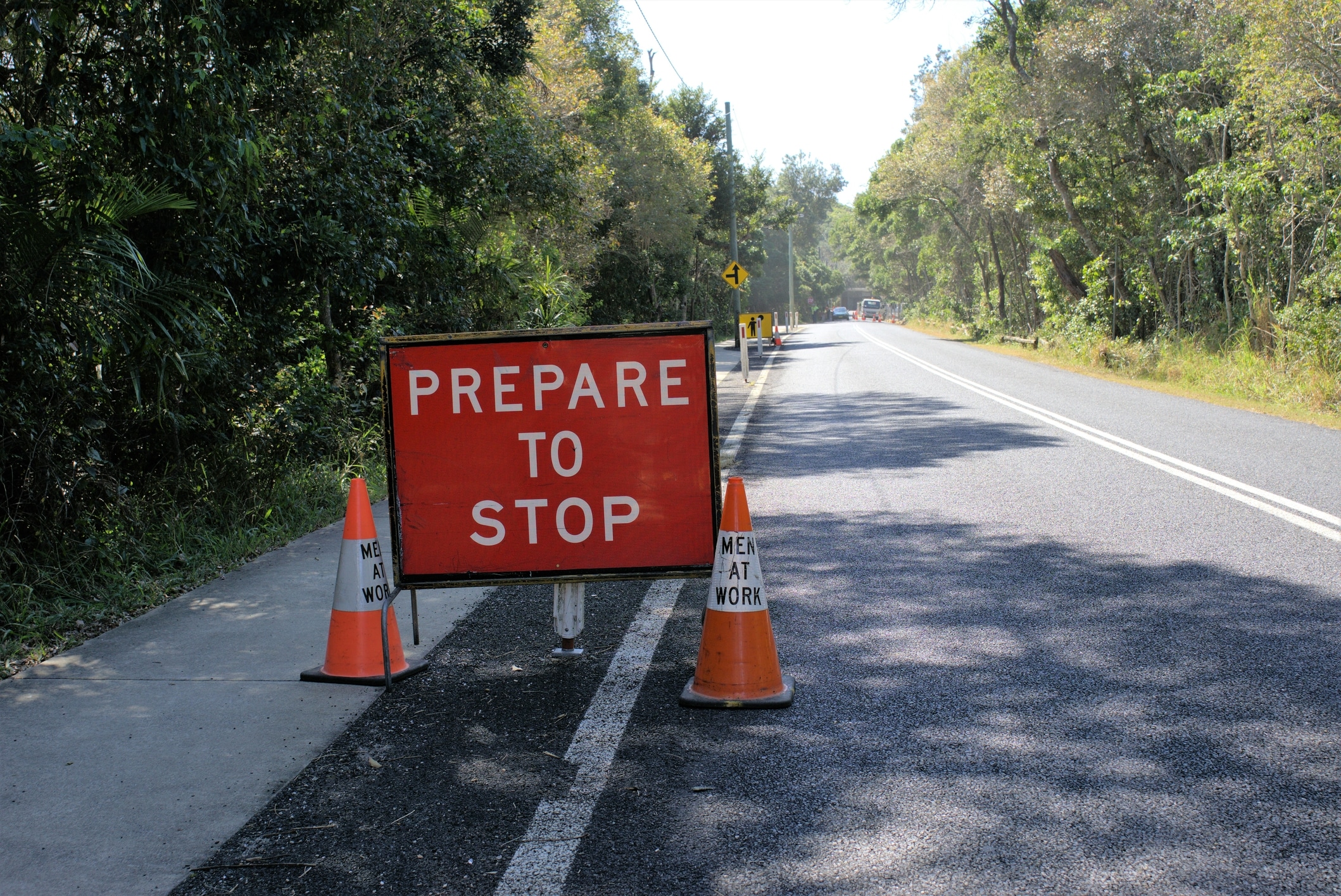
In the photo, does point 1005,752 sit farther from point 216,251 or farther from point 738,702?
point 216,251

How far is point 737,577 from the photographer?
14.6ft

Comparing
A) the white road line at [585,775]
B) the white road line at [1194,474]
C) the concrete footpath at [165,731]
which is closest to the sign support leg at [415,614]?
the concrete footpath at [165,731]

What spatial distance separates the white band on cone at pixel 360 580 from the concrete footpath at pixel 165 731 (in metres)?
Result: 0.36

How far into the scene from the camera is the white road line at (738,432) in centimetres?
1135

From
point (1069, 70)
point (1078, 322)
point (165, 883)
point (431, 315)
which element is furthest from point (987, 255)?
point (165, 883)

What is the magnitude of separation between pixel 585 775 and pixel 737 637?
94cm

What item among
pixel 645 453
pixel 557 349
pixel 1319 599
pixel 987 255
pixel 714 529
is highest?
pixel 987 255

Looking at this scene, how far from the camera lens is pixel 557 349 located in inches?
189

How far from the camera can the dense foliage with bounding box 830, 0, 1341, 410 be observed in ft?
55.4

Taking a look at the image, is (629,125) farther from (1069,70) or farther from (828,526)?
(828,526)

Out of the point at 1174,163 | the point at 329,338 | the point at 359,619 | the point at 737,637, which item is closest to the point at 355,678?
the point at 359,619

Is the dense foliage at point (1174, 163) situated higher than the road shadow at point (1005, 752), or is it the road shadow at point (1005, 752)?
the dense foliage at point (1174, 163)

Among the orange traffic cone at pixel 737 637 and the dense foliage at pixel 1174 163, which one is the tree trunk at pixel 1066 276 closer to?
the dense foliage at pixel 1174 163

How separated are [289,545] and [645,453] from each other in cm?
386
